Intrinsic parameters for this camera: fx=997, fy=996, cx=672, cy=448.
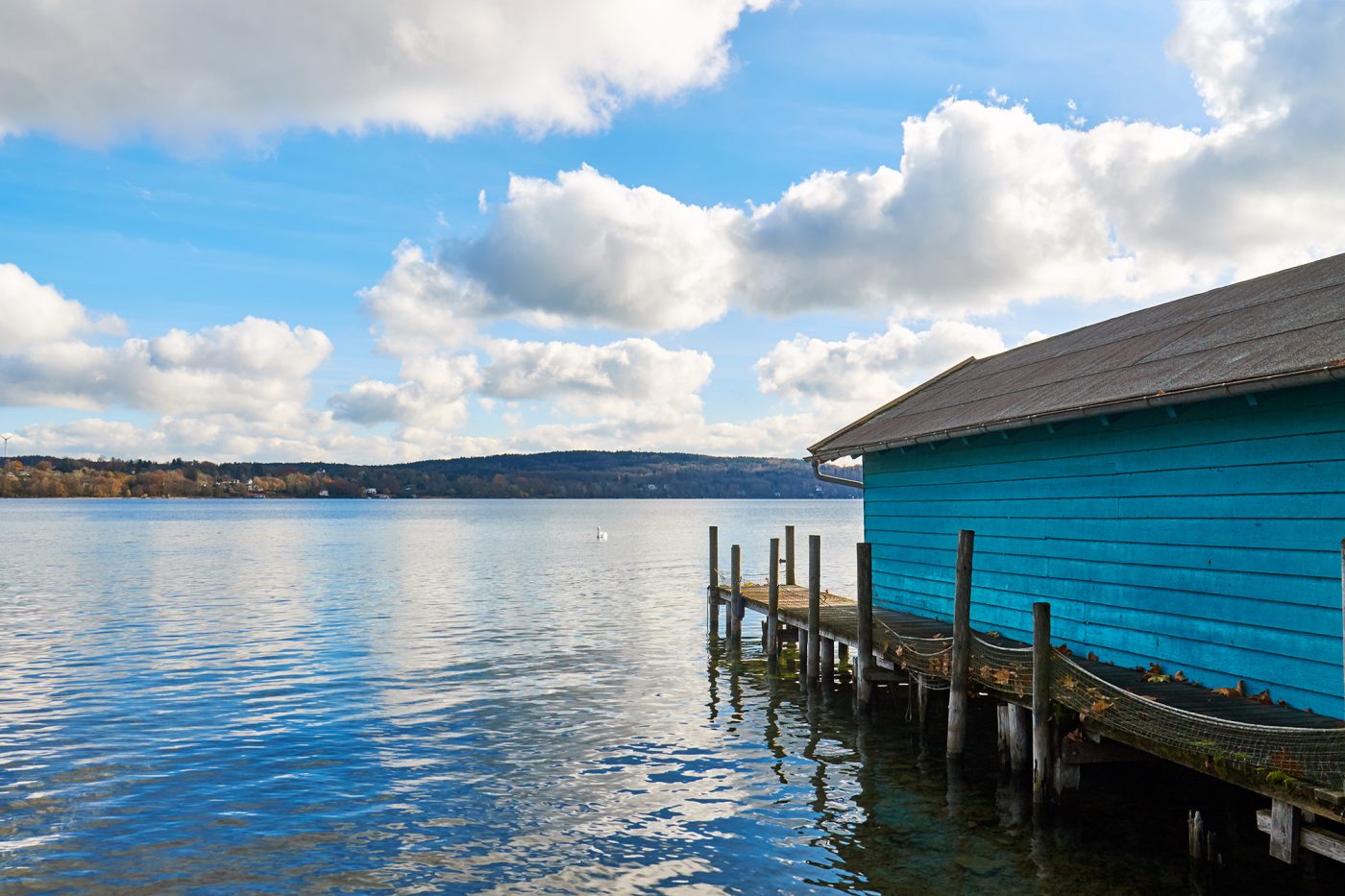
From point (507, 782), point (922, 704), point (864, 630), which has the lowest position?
point (507, 782)

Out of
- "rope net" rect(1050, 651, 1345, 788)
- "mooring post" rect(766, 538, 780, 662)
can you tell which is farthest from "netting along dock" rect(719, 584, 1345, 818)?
"mooring post" rect(766, 538, 780, 662)

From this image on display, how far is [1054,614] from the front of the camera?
48.9 ft

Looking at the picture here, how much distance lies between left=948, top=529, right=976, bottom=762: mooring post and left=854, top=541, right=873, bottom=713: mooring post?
9.99 ft

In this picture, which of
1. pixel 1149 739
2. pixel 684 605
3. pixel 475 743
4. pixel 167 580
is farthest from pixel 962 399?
pixel 167 580

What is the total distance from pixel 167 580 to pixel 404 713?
3266 centimetres

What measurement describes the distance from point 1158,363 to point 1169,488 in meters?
1.88

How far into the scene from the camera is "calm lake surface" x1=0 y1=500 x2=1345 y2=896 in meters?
10.9

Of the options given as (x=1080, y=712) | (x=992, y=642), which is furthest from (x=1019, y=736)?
(x=992, y=642)

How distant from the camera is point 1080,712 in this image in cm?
1129

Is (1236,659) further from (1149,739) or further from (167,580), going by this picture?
(167,580)

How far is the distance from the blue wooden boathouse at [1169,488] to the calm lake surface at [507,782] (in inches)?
85.3

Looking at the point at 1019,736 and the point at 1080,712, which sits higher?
the point at 1080,712

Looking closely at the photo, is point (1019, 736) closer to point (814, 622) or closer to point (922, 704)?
point (922, 704)

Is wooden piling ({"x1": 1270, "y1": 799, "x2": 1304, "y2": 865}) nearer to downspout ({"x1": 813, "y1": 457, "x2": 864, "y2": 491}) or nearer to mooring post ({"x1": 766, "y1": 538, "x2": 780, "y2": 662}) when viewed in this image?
downspout ({"x1": 813, "y1": 457, "x2": 864, "y2": 491})
